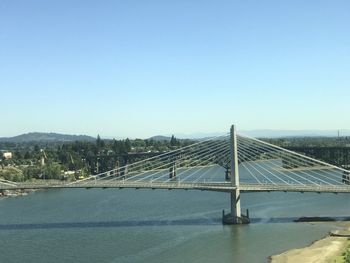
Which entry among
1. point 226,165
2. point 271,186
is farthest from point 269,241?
point 226,165

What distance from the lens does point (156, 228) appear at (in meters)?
23.9

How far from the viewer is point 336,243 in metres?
20.3

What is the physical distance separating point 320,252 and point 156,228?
23.3ft

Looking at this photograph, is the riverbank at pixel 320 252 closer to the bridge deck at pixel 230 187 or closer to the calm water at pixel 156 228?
the calm water at pixel 156 228

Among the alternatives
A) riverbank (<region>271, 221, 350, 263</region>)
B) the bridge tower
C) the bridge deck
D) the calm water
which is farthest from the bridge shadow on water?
riverbank (<region>271, 221, 350, 263</region>)

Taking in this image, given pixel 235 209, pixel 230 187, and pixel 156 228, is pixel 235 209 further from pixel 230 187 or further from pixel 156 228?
pixel 156 228

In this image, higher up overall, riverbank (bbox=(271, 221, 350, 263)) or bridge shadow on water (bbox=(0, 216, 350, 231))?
bridge shadow on water (bbox=(0, 216, 350, 231))

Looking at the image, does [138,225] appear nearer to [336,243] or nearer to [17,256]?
[17,256]

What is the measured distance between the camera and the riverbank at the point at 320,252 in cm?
1845

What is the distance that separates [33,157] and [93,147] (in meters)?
6.15

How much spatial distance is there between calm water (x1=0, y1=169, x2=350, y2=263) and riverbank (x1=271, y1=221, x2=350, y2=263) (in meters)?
0.54

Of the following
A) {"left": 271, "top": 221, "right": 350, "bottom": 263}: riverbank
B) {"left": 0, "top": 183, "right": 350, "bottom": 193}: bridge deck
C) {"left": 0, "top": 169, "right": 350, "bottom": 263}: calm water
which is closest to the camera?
{"left": 271, "top": 221, "right": 350, "bottom": 263}: riverbank

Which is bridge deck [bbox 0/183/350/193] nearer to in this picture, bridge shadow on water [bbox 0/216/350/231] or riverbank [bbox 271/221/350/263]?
bridge shadow on water [bbox 0/216/350/231]

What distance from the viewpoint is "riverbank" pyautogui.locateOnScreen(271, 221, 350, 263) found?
18.5 m
